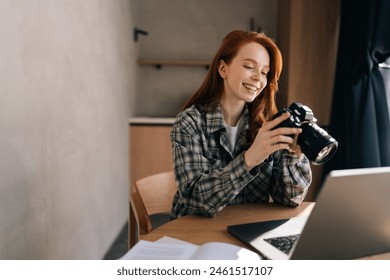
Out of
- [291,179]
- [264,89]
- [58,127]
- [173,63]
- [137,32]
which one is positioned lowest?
[291,179]

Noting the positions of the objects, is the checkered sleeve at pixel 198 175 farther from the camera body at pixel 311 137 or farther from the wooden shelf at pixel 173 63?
the wooden shelf at pixel 173 63

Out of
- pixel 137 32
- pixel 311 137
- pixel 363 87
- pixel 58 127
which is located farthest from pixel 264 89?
pixel 137 32

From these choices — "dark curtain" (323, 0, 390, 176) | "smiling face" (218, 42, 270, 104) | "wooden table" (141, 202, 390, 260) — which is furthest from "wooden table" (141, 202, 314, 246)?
"dark curtain" (323, 0, 390, 176)

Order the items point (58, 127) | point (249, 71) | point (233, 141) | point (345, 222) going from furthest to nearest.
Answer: point (58, 127) → point (233, 141) → point (249, 71) → point (345, 222)

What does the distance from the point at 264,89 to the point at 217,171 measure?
41 cm

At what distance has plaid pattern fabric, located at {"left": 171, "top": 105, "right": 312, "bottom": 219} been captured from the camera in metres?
1.10

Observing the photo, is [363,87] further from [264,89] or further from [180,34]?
[180,34]

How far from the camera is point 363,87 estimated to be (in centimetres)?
232

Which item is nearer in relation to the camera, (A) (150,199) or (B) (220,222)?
(B) (220,222)

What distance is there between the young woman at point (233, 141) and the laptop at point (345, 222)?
25 centimetres

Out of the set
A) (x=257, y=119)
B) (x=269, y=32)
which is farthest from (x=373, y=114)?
(x=269, y=32)

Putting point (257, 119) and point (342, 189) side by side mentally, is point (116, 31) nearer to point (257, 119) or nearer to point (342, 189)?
point (257, 119)

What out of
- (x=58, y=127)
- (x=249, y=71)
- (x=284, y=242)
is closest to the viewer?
(x=284, y=242)

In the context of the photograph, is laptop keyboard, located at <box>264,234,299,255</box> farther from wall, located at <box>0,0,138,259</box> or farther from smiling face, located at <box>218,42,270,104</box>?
wall, located at <box>0,0,138,259</box>
